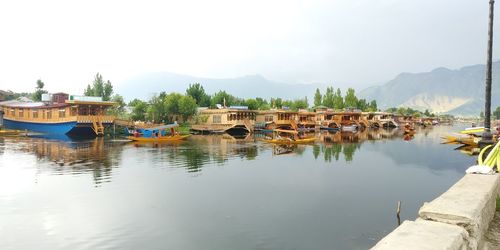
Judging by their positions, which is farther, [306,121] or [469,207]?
[306,121]

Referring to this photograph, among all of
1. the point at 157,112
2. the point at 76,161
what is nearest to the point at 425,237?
the point at 76,161

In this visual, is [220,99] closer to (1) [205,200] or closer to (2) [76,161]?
(2) [76,161]

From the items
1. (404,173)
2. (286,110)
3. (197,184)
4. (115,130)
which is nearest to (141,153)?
(197,184)

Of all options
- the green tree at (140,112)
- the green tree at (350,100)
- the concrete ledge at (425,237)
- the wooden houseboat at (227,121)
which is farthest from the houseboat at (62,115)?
the green tree at (350,100)

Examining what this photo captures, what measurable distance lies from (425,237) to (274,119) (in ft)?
253

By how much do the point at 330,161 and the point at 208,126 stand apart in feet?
143

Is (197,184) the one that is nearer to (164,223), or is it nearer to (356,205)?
(164,223)

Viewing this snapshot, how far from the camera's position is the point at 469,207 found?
6.60 meters

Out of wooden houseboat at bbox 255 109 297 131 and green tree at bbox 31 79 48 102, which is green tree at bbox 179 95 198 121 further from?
green tree at bbox 31 79 48 102

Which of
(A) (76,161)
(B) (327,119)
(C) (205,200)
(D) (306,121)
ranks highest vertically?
(B) (327,119)

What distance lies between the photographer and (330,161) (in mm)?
32094

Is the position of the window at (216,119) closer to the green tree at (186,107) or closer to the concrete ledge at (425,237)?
the green tree at (186,107)

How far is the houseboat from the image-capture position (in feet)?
186

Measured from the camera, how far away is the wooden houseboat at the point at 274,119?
80250mm
